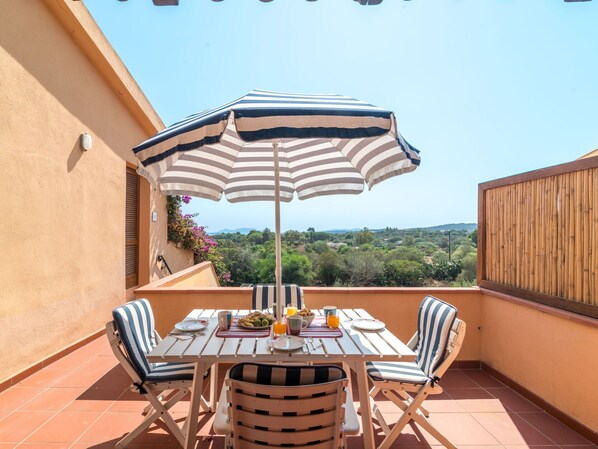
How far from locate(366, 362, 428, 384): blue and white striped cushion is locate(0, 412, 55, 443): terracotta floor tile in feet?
8.69

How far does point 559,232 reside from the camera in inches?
121

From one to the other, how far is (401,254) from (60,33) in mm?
13073

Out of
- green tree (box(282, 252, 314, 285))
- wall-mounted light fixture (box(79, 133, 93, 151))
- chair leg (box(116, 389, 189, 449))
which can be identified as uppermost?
wall-mounted light fixture (box(79, 133, 93, 151))

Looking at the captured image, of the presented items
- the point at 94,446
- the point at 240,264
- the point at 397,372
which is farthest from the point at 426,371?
the point at 240,264

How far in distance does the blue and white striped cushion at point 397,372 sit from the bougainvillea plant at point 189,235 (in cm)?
676

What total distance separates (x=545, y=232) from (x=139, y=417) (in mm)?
3904

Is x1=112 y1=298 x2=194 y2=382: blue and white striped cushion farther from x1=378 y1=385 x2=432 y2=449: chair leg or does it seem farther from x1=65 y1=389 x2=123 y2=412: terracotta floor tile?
x1=378 y1=385 x2=432 y2=449: chair leg

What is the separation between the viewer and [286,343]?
7.57 ft

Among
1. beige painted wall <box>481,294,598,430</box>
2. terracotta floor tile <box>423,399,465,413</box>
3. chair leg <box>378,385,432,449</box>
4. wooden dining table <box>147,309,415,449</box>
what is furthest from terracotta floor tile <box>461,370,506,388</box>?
wooden dining table <box>147,309,415,449</box>

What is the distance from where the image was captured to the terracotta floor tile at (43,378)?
11.8 ft

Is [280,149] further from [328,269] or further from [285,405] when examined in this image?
[328,269]

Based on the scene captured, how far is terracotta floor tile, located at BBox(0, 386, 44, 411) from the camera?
10.4ft

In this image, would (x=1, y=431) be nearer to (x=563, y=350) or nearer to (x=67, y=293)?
(x=67, y=293)

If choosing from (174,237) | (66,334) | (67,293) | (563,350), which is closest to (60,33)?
→ (67,293)
